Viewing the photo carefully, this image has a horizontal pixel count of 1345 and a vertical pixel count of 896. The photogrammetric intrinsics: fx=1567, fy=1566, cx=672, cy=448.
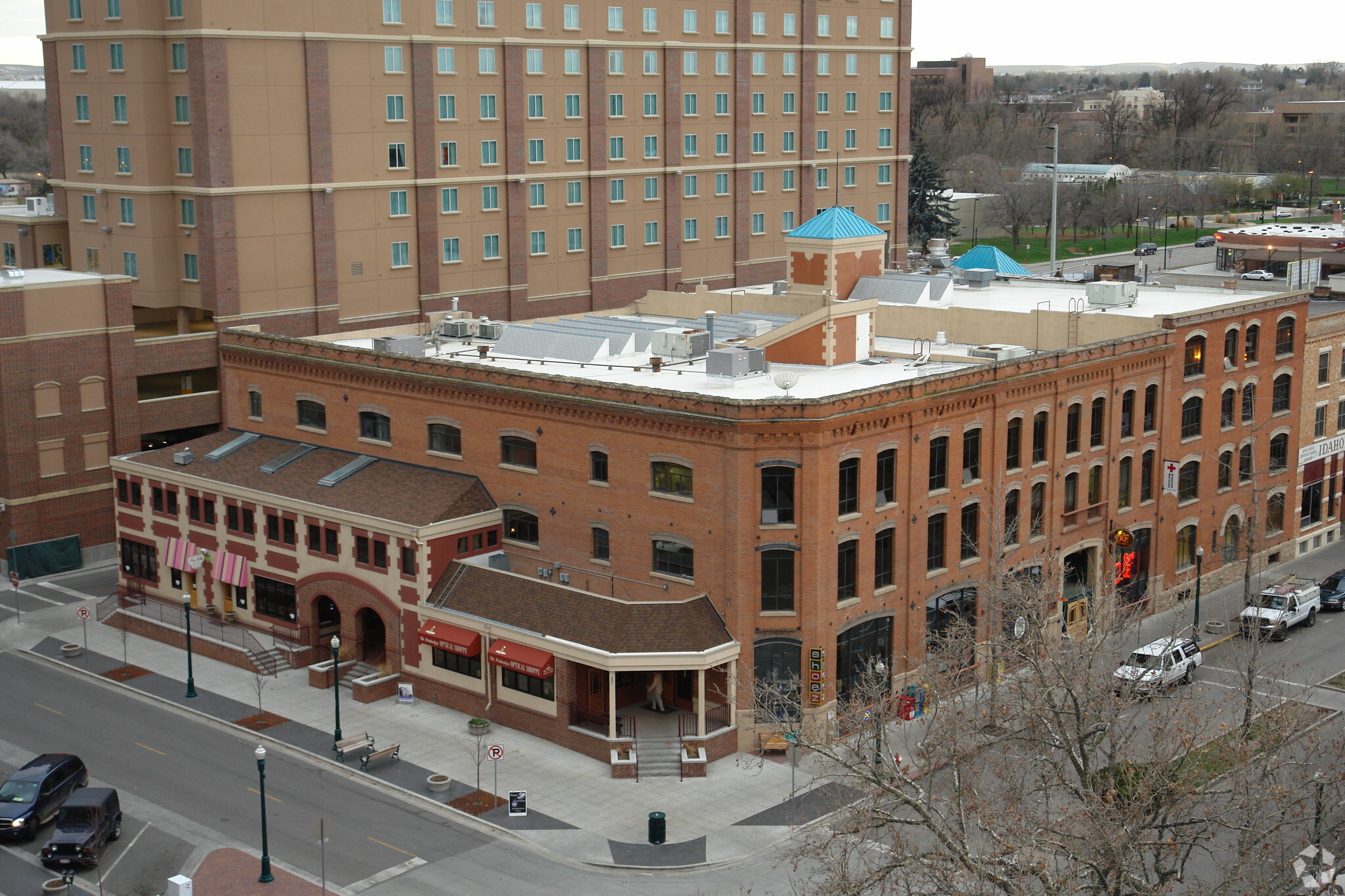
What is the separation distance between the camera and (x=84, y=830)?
133ft

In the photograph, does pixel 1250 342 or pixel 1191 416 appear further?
pixel 1250 342

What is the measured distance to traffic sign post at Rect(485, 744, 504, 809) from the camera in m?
43.3

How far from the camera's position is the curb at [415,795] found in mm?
41062

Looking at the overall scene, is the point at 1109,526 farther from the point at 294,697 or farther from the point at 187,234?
the point at 187,234

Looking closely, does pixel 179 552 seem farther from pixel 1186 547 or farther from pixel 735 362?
pixel 1186 547

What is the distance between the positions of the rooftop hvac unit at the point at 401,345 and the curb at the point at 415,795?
1517 centimetres

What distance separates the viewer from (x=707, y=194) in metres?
91.8

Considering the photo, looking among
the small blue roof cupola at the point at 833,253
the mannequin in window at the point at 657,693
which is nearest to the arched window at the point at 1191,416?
the small blue roof cupola at the point at 833,253

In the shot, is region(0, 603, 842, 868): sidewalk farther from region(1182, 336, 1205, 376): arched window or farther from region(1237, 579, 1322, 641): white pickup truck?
region(1182, 336, 1205, 376): arched window

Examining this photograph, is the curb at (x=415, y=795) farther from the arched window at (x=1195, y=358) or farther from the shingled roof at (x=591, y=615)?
the arched window at (x=1195, y=358)

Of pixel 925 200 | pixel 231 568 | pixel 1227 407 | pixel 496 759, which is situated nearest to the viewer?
pixel 496 759

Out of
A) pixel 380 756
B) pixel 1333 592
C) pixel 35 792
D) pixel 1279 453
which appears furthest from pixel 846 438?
pixel 1279 453

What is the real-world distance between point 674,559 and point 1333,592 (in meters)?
30.0

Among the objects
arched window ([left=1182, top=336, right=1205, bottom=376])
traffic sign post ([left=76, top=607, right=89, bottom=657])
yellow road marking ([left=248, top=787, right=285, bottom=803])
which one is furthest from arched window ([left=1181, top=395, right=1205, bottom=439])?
traffic sign post ([left=76, top=607, right=89, bottom=657])
